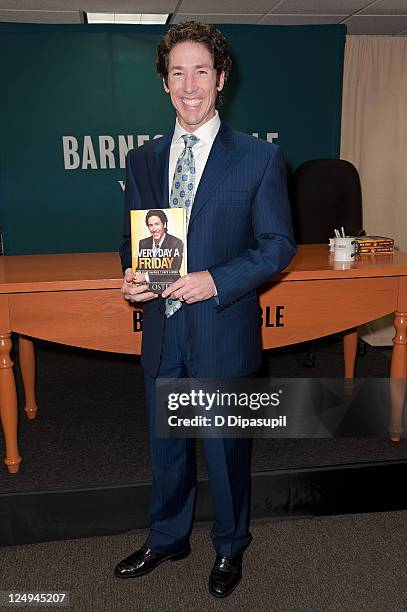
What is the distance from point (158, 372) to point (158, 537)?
0.59 metres

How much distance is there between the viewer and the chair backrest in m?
3.52

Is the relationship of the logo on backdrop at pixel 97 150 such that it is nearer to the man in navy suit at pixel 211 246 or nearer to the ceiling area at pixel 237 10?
the ceiling area at pixel 237 10

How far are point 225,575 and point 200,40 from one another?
1555 mm

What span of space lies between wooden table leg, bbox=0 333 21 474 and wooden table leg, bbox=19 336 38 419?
2.08 feet

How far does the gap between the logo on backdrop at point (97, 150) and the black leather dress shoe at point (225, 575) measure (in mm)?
3549

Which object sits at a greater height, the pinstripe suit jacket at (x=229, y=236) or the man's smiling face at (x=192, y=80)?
the man's smiling face at (x=192, y=80)

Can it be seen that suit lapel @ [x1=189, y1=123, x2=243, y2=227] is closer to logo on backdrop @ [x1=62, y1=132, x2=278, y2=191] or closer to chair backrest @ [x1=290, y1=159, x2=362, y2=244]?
chair backrest @ [x1=290, y1=159, x2=362, y2=244]

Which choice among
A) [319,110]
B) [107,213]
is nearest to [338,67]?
[319,110]

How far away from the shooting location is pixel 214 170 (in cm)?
151

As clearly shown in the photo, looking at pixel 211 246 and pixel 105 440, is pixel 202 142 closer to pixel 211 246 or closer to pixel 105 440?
pixel 211 246

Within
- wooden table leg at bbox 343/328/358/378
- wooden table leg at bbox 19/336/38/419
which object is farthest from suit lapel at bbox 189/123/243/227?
wooden table leg at bbox 343/328/358/378

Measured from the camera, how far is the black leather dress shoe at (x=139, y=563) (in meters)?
1.82

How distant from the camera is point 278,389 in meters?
3.31

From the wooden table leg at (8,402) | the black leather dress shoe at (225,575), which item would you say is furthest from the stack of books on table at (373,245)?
the wooden table leg at (8,402)
